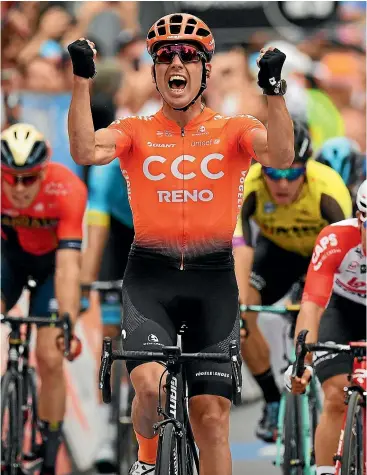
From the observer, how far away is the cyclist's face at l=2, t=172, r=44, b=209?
917 centimetres

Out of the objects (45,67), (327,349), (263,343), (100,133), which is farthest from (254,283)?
(45,67)

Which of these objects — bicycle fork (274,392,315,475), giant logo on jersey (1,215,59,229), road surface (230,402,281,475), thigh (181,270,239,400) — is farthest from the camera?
road surface (230,402,281,475)

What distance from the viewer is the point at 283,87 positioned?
6.10 metres

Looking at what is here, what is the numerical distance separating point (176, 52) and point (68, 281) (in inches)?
105

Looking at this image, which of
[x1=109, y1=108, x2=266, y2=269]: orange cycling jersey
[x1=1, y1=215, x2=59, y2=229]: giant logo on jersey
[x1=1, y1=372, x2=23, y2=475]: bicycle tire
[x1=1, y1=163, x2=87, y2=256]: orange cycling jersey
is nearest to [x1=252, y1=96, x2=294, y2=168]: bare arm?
[x1=109, y1=108, x2=266, y2=269]: orange cycling jersey

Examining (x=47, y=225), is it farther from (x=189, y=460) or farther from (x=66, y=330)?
(x=189, y=460)

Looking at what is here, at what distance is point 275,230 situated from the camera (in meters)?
9.55

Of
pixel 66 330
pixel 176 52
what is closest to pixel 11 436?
pixel 66 330

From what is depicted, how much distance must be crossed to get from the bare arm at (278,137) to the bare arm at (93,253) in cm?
427

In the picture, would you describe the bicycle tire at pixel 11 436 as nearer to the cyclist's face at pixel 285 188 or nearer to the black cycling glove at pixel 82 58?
the cyclist's face at pixel 285 188

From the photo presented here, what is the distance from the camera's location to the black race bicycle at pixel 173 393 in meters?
6.12

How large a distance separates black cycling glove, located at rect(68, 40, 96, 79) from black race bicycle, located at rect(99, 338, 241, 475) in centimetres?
121

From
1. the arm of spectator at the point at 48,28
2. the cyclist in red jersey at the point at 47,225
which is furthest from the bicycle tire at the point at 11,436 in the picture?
the arm of spectator at the point at 48,28

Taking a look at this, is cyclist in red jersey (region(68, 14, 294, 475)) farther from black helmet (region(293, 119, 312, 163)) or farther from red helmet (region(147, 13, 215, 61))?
black helmet (region(293, 119, 312, 163))
